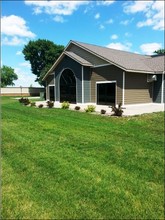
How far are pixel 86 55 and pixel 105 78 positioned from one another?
357 centimetres

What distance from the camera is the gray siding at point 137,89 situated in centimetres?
1850

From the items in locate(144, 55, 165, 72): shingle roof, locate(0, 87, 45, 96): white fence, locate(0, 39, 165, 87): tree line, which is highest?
locate(0, 39, 165, 87): tree line

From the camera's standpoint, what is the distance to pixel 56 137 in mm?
7902

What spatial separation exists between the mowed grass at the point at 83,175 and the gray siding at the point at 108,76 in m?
10.1

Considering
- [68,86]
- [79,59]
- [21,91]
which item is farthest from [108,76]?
[21,91]

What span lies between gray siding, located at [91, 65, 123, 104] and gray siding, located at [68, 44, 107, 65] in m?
0.60

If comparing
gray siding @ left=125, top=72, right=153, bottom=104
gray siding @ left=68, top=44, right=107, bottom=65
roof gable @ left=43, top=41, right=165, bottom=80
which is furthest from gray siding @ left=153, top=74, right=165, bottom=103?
gray siding @ left=68, top=44, right=107, bottom=65

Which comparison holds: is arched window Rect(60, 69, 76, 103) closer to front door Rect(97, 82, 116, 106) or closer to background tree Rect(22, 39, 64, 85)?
front door Rect(97, 82, 116, 106)

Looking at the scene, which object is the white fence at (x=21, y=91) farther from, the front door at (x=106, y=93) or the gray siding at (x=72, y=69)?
the front door at (x=106, y=93)

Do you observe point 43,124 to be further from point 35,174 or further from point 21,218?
point 21,218

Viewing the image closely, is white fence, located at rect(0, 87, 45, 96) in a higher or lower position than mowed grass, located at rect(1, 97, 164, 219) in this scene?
higher

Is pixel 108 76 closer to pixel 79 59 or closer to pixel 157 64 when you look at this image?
pixel 79 59

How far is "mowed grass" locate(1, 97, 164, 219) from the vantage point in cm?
367

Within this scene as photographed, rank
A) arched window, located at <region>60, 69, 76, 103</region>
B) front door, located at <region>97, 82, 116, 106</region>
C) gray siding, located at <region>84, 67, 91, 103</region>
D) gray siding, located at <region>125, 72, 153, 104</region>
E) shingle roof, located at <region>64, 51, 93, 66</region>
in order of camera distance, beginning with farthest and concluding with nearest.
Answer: arched window, located at <region>60, 69, 76, 103</region> < gray siding, located at <region>84, 67, 91, 103</region> < shingle roof, located at <region>64, 51, 93, 66</region> < front door, located at <region>97, 82, 116, 106</region> < gray siding, located at <region>125, 72, 153, 104</region>
